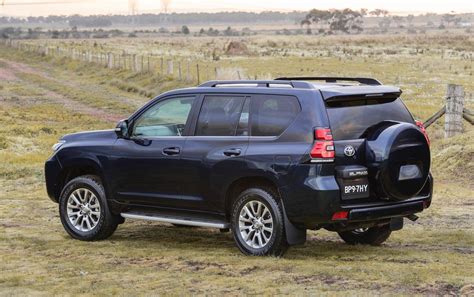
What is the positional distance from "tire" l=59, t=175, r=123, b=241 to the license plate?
10.1 feet

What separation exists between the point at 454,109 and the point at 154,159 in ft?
33.0

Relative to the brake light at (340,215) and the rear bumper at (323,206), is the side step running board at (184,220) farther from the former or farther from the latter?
the brake light at (340,215)

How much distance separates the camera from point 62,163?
35.6 ft

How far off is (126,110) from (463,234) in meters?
22.1

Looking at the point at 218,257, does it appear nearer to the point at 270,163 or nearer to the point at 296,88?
the point at 270,163

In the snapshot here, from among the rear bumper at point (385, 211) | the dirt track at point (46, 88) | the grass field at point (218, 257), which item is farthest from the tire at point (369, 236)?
the dirt track at point (46, 88)

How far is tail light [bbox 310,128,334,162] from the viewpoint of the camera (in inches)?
341

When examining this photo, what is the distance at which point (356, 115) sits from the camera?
8.95 meters

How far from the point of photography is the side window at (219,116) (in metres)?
9.45

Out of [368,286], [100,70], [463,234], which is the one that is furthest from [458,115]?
[100,70]

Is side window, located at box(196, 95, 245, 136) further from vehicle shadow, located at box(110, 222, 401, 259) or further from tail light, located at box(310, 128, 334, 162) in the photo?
vehicle shadow, located at box(110, 222, 401, 259)

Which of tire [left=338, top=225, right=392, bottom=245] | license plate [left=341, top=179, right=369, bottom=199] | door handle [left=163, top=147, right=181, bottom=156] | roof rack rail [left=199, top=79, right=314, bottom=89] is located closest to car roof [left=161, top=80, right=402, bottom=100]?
roof rack rail [left=199, top=79, right=314, bottom=89]

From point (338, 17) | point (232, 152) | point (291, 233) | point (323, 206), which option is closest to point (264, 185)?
point (232, 152)

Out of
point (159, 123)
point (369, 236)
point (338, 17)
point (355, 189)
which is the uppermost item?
point (159, 123)
